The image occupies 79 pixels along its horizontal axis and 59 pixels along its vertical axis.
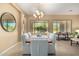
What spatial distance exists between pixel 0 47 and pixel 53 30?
7.17m

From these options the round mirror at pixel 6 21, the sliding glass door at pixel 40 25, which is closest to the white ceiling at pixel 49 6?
the round mirror at pixel 6 21

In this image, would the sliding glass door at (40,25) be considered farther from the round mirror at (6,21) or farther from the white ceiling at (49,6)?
the round mirror at (6,21)

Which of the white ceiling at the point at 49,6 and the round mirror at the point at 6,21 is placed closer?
the round mirror at the point at 6,21

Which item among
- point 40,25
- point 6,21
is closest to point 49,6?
point 6,21

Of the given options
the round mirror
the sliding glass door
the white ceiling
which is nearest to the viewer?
the round mirror

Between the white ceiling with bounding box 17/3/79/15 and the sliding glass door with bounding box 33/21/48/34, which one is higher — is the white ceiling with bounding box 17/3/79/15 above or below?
above

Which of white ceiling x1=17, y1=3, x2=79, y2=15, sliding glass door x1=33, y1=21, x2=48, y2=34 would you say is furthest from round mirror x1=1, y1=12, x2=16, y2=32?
sliding glass door x1=33, y1=21, x2=48, y2=34

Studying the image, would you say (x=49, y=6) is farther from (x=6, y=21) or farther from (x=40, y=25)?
(x=40, y=25)

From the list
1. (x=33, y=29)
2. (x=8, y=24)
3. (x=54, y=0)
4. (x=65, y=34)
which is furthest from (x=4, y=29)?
(x=65, y=34)

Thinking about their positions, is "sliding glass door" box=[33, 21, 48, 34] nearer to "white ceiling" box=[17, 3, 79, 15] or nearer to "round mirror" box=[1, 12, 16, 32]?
"white ceiling" box=[17, 3, 79, 15]

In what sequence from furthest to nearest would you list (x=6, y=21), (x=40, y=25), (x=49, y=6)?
(x=40, y=25), (x=49, y=6), (x=6, y=21)

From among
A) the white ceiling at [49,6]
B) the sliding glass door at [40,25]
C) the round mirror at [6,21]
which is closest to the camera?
the round mirror at [6,21]

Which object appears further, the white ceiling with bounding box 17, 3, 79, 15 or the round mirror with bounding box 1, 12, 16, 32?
the white ceiling with bounding box 17, 3, 79, 15

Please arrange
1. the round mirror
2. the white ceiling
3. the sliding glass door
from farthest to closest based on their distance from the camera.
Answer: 1. the sliding glass door
2. the white ceiling
3. the round mirror
